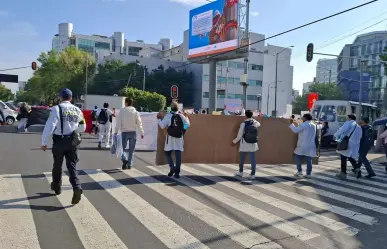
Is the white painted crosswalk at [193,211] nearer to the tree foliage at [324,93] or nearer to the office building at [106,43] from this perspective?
the tree foliage at [324,93]

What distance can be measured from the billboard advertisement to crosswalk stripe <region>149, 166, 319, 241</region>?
29.1m

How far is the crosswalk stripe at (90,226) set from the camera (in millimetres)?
4055

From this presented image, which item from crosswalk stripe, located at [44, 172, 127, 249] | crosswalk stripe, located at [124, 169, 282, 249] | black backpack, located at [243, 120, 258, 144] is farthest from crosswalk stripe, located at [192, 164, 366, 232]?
crosswalk stripe, located at [44, 172, 127, 249]

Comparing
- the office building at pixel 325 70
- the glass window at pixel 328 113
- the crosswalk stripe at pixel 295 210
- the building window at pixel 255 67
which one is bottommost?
the crosswalk stripe at pixel 295 210

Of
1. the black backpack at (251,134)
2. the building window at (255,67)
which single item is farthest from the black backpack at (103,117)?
the building window at (255,67)

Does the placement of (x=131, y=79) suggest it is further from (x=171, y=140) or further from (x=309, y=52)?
(x=171, y=140)

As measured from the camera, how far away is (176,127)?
25.4 feet

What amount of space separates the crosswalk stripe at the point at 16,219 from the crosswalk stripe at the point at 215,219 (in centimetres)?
228

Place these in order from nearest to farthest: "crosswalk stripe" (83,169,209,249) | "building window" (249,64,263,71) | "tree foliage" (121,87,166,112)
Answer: "crosswalk stripe" (83,169,209,249), "tree foliage" (121,87,166,112), "building window" (249,64,263,71)

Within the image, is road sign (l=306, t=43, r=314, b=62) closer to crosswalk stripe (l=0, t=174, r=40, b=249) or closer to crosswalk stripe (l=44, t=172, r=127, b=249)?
crosswalk stripe (l=44, t=172, r=127, b=249)

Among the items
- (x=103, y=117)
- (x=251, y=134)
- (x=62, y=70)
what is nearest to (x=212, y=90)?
(x=103, y=117)

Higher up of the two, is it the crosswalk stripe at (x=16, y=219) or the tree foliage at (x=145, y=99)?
the tree foliage at (x=145, y=99)

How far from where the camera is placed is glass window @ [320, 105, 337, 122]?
22000 millimetres

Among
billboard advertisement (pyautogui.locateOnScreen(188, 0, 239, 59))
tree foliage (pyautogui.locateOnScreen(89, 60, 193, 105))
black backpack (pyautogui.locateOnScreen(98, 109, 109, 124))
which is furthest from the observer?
tree foliage (pyautogui.locateOnScreen(89, 60, 193, 105))
